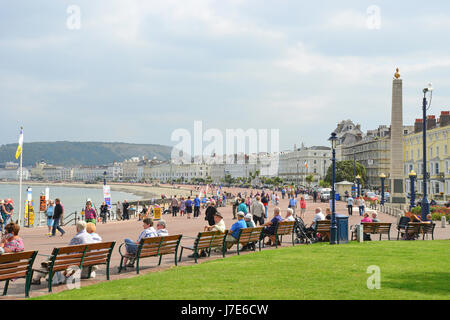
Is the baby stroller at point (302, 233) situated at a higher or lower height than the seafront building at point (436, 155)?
lower

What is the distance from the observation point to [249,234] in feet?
42.5

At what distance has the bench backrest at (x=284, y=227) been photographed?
14.3 m

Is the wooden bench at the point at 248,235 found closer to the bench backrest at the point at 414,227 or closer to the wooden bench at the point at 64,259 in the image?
the wooden bench at the point at 64,259

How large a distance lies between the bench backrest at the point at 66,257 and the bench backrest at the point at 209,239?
3.14 metres

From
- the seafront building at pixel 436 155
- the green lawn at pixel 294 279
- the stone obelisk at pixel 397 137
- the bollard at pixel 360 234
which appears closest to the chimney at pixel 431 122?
the seafront building at pixel 436 155

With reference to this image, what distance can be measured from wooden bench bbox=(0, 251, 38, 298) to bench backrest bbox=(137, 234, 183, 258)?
99.0 inches

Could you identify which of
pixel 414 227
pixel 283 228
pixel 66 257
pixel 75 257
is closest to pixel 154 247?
pixel 75 257

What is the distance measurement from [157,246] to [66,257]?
2.34 meters

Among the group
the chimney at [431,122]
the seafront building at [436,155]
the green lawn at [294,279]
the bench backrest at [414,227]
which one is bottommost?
the green lawn at [294,279]

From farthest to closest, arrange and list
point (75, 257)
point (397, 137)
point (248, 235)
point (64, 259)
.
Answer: point (397, 137), point (248, 235), point (75, 257), point (64, 259)

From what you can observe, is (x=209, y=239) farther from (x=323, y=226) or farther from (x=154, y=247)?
(x=323, y=226)

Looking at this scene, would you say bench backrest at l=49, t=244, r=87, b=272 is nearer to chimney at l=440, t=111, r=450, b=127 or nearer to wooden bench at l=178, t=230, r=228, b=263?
wooden bench at l=178, t=230, r=228, b=263

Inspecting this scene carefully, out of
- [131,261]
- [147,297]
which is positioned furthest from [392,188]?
[147,297]
